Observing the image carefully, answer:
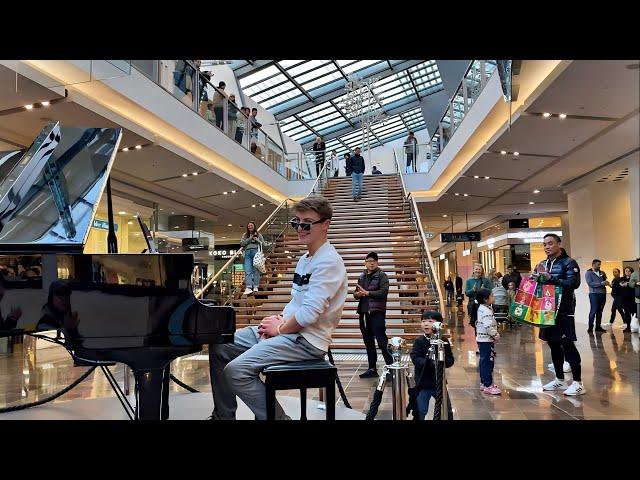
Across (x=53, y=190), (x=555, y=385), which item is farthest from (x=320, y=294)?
(x=53, y=190)

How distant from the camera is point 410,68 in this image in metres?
22.0

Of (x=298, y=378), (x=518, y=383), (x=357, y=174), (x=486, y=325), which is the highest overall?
(x=357, y=174)

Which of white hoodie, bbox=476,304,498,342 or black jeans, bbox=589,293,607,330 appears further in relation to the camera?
white hoodie, bbox=476,304,498,342

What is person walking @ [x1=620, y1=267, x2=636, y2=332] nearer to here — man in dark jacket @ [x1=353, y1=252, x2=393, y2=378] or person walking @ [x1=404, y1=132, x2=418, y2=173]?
man in dark jacket @ [x1=353, y1=252, x2=393, y2=378]

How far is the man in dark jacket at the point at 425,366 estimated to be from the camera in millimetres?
3129

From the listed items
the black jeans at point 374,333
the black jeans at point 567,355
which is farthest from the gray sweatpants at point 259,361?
the black jeans at point 374,333

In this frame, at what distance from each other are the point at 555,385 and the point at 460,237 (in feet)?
4.26

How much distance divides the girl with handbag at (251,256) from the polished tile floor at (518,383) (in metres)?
2.67

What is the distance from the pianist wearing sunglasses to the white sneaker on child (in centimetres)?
161

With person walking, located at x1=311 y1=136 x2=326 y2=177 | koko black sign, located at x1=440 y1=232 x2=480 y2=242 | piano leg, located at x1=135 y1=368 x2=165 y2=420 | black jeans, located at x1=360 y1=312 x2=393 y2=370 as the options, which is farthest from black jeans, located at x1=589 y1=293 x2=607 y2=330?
person walking, located at x1=311 y1=136 x2=326 y2=177

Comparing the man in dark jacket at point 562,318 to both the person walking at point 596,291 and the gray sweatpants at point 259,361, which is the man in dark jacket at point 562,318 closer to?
the person walking at point 596,291

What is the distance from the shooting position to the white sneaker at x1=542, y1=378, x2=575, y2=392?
3.12 meters

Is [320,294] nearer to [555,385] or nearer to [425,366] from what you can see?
[425,366]

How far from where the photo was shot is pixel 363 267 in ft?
31.6
